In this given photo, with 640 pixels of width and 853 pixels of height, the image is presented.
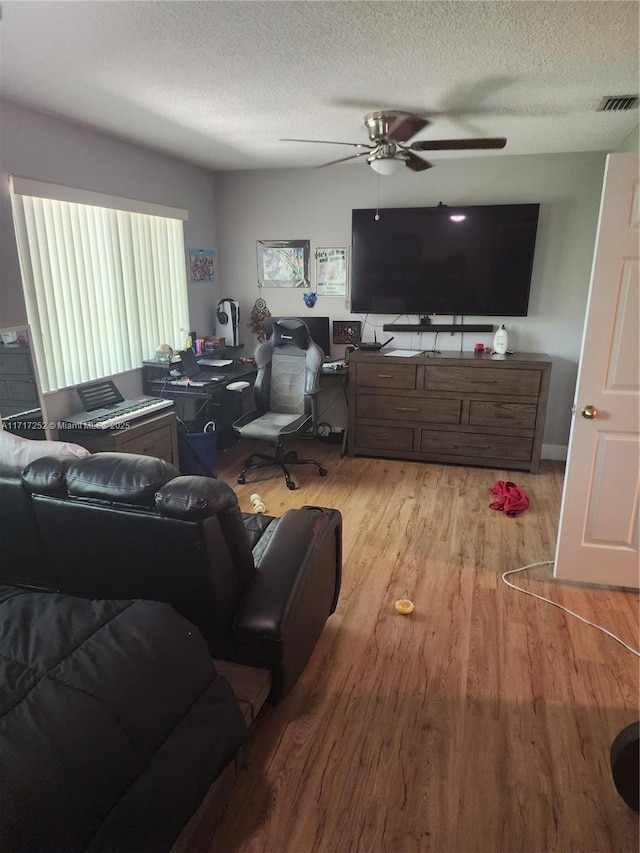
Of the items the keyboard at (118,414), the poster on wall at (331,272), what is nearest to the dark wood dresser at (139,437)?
the keyboard at (118,414)

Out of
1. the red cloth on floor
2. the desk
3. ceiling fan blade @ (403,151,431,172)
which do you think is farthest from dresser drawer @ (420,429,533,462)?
ceiling fan blade @ (403,151,431,172)

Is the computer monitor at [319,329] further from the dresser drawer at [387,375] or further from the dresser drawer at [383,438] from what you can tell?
the dresser drawer at [383,438]

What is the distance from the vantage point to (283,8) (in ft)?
5.60

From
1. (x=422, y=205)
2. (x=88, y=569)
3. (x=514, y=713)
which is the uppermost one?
(x=422, y=205)

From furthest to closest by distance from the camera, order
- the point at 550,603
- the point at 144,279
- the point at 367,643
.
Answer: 1. the point at 144,279
2. the point at 550,603
3. the point at 367,643

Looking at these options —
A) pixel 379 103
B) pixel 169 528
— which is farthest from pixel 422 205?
pixel 169 528

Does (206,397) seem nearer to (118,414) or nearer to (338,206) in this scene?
(118,414)

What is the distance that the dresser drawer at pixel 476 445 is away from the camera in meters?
4.01

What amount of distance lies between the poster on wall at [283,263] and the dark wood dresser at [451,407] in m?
1.02

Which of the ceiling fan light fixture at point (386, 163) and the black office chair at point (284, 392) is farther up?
the ceiling fan light fixture at point (386, 163)

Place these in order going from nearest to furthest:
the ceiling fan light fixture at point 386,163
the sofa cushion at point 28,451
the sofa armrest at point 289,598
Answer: the sofa armrest at point 289,598, the sofa cushion at point 28,451, the ceiling fan light fixture at point 386,163

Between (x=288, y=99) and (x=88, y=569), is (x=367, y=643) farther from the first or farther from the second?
(x=288, y=99)

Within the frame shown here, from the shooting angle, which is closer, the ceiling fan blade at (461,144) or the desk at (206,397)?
the ceiling fan blade at (461,144)

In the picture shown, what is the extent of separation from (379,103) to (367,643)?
2.68 m
